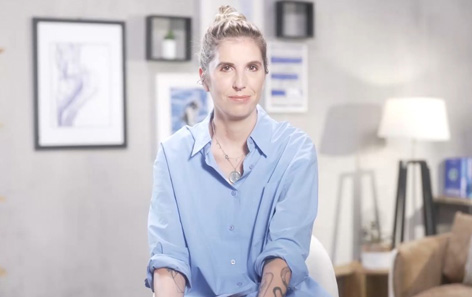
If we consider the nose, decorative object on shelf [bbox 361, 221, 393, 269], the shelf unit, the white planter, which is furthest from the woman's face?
the shelf unit

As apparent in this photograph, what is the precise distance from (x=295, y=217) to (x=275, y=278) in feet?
0.51

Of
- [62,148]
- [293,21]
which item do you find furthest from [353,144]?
[62,148]

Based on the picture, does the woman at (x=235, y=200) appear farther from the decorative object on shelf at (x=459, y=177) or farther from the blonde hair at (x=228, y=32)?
the decorative object on shelf at (x=459, y=177)

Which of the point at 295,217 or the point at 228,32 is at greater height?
the point at 228,32

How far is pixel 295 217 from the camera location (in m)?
1.66

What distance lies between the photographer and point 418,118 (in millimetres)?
4004

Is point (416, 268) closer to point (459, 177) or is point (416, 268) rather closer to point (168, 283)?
point (459, 177)

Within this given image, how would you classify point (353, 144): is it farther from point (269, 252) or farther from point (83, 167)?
point (269, 252)

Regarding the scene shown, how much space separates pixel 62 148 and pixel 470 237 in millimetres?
2164

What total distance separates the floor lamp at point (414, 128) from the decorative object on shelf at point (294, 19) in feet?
2.21

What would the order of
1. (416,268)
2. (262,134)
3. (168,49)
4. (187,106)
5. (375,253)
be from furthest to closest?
(375,253)
(187,106)
(168,49)
(416,268)
(262,134)

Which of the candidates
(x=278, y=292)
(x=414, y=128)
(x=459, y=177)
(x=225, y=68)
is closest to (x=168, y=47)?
(x=414, y=128)

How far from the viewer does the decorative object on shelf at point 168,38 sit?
12.4ft

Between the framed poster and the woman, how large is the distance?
2.43 metres
